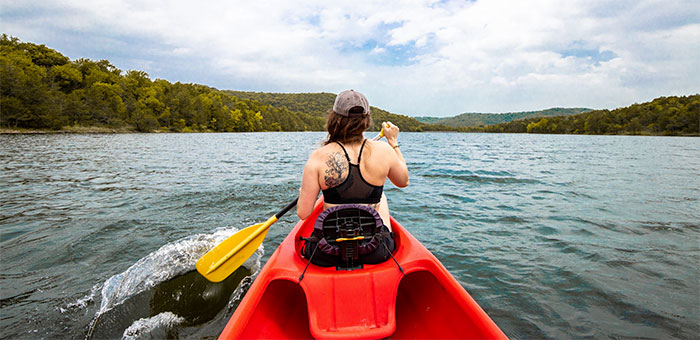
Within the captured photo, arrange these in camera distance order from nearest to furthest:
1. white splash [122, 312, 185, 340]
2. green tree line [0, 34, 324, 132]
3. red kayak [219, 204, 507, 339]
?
red kayak [219, 204, 507, 339] → white splash [122, 312, 185, 340] → green tree line [0, 34, 324, 132]

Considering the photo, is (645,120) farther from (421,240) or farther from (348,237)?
(348,237)

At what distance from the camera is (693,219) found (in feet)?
21.4

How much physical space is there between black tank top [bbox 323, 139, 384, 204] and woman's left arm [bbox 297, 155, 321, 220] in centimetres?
12

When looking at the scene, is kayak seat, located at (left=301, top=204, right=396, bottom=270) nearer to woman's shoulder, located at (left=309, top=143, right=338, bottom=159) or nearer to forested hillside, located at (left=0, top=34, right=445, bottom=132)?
woman's shoulder, located at (left=309, top=143, right=338, bottom=159)

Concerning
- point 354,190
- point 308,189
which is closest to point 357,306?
point 354,190

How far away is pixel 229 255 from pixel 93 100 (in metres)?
69.1

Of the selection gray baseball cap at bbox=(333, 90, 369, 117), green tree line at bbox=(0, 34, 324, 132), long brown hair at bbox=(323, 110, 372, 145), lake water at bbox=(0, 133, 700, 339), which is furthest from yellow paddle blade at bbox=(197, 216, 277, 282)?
green tree line at bbox=(0, 34, 324, 132)

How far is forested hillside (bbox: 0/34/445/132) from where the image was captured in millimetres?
43250

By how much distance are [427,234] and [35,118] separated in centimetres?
5946

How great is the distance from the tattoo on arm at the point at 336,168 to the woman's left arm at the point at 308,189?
110 mm

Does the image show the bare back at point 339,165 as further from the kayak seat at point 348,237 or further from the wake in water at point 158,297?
the wake in water at point 158,297

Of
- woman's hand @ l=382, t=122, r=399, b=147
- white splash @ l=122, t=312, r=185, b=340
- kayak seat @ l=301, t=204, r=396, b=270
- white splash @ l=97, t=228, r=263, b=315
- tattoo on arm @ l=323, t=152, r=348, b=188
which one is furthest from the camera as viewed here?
white splash @ l=97, t=228, r=263, b=315

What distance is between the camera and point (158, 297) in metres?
3.51

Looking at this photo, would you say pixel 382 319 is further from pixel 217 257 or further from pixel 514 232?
pixel 514 232
